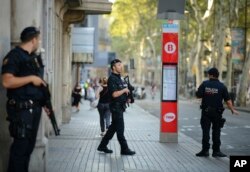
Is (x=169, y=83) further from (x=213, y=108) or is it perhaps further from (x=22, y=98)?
(x=22, y=98)

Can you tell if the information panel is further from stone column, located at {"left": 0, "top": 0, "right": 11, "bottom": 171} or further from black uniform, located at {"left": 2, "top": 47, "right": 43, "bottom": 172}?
black uniform, located at {"left": 2, "top": 47, "right": 43, "bottom": 172}

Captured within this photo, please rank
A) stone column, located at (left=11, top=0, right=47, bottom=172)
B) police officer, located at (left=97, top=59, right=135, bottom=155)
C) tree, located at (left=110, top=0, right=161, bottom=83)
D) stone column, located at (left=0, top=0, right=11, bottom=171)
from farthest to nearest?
tree, located at (left=110, top=0, right=161, bottom=83), police officer, located at (left=97, top=59, right=135, bottom=155), stone column, located at (left=11, top=0, right=47, bottom=172), stone column, located at (left=0, top=0, right=11, bottom=171)

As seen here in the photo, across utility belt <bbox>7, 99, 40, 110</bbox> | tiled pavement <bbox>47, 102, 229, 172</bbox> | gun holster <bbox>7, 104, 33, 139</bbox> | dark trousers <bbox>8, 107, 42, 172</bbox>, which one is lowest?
tiled pavement <bbox>47, 102, 229, 172</bbox>

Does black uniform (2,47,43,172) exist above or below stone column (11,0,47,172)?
below

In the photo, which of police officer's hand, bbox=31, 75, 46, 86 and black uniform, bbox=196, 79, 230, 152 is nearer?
police officer's hand, bbox=31, 75, 46, 86

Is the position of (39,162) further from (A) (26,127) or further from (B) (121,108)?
(B) (121,108)

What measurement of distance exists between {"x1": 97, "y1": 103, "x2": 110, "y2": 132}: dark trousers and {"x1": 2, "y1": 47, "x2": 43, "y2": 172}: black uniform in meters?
9.36

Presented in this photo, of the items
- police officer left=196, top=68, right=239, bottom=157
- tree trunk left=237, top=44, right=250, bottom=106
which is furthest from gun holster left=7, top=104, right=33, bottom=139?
tree trunk left=237, top=44, right=250, bottom=106

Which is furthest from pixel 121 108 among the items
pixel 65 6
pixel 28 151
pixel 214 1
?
pixel 214 1

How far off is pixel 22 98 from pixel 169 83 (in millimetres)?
8537

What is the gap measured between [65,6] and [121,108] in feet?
29.4

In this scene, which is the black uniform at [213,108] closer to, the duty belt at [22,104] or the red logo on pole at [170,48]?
the red logo on pole at [170,48]

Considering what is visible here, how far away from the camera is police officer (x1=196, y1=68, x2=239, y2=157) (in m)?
11.5

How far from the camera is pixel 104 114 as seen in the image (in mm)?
16016
